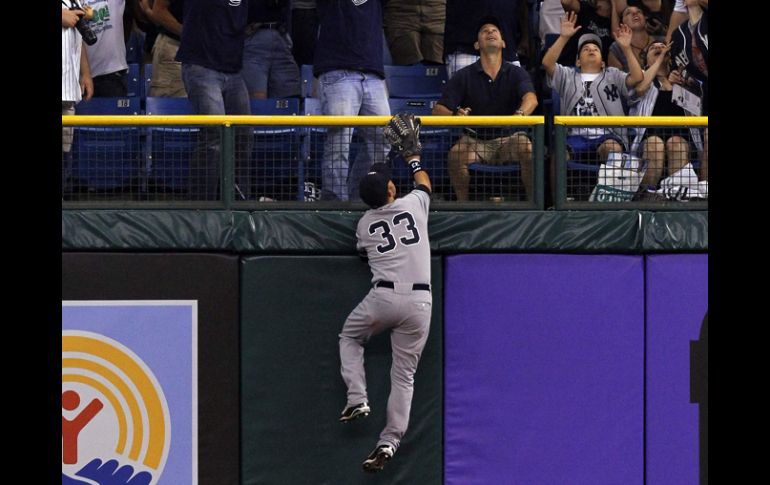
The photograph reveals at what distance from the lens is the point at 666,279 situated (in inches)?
367

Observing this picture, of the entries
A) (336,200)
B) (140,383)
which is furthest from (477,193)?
(140,383)

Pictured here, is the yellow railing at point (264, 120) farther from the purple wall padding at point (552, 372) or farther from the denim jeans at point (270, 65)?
the denim jeans at point (270, 65)

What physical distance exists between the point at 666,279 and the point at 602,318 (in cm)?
53

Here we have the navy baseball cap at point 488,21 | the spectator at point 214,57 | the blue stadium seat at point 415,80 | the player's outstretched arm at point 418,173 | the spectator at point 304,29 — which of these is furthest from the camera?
the spectator at point 304,29

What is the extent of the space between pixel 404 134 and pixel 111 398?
108 inches

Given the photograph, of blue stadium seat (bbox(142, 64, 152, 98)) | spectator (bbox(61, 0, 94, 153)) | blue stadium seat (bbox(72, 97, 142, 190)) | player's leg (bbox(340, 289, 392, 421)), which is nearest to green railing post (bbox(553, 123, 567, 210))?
player's leg (bbox(340, 289, 392, 421))

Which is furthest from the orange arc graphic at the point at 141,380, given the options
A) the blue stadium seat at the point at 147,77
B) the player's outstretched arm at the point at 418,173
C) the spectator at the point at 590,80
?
the spectator at the point at 590,80

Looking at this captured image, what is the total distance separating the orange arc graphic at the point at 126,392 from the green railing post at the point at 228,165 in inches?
55.9

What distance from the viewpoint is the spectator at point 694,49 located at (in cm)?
1049

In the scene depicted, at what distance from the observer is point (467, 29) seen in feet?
35.0

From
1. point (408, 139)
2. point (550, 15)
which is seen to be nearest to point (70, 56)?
point (408, 139)

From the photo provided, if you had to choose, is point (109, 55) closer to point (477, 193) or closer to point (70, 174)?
point (70, 174)

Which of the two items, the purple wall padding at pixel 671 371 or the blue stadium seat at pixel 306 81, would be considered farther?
the blue stadium seat at pixel 306 81

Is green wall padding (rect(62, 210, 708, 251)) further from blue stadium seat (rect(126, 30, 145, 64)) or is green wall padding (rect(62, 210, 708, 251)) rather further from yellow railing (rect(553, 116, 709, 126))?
blue stadium seat (rect(126, 30, 145, 64))
